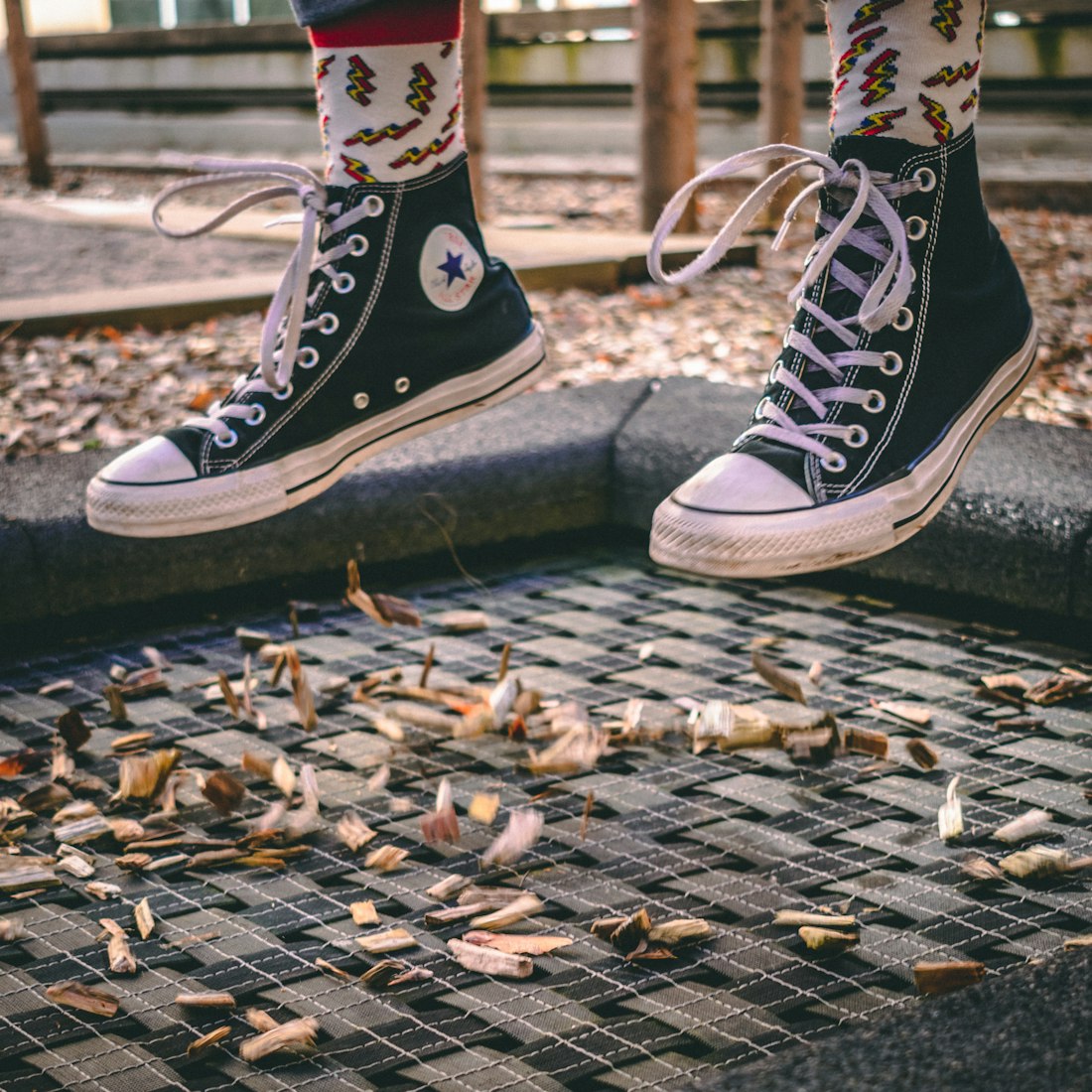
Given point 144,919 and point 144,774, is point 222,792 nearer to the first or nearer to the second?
point 144,774

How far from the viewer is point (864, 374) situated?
4.10ft

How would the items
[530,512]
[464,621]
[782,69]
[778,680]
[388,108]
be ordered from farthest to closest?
[782,69]
[530,512]
[464,621]
[778,680]
[388,108]

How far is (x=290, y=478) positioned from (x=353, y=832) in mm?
399

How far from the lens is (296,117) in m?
8.97

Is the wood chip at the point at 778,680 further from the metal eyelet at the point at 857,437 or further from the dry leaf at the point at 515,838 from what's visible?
the metal eyelet at the point at 857,437

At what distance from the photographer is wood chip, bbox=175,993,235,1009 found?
117 centimetres

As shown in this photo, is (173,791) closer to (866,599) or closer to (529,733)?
(529,733)

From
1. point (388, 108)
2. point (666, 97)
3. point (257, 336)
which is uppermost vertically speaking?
point (666, 97)

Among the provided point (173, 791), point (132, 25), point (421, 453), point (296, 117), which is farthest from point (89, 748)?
point (132, 25)

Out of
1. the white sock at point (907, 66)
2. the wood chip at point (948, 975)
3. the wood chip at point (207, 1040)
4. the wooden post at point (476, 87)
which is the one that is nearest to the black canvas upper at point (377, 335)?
the white sock at point (907, 66)

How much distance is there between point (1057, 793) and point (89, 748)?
1146 millimetres

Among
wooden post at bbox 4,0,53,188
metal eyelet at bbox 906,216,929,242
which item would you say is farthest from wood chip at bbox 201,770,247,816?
wooden post at bbox 4,0,53,188

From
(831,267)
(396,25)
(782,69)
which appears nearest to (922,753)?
(831,267)

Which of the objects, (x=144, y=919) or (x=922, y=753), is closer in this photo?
(x=144, y=919)
